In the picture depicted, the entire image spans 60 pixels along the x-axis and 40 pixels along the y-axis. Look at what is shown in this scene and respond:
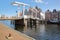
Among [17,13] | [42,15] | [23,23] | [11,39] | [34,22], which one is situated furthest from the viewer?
[42,15]

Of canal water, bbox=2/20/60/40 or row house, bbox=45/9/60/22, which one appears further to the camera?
row house, bbox=45/9/60/22

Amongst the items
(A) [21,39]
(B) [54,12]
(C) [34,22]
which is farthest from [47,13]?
(A) [21,39]

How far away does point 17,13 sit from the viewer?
103m

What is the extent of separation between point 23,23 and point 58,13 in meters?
85.6

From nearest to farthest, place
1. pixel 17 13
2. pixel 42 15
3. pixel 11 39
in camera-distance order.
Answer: pixel 11 39 → pixel 17 13 → pixel 42 15

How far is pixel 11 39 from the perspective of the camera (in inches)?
867

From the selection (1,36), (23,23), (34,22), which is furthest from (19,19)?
(1,36)

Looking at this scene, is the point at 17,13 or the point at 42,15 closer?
the point at 17,13

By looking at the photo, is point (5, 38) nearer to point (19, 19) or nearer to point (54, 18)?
point (19, 19)

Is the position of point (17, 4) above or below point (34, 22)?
above

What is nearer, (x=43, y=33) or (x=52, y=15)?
(x=43, y=33)

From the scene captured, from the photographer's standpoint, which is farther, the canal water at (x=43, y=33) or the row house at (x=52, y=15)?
the row house at (x=52, y=15)

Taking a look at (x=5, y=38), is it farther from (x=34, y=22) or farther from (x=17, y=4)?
(x=34, y=22)

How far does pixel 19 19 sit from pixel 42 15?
247 feet
